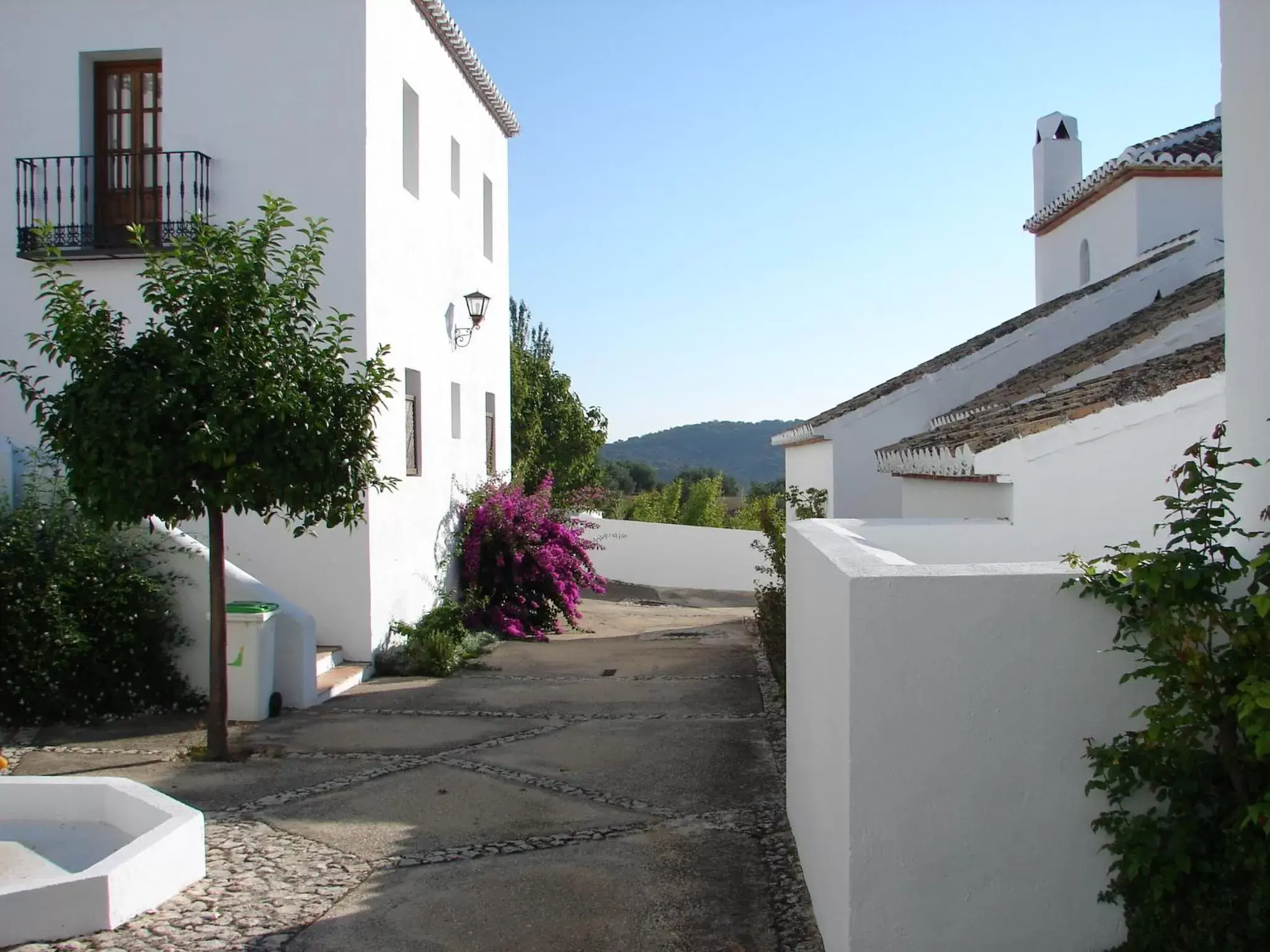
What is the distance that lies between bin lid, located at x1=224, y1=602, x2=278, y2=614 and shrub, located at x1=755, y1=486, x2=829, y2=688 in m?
4.57

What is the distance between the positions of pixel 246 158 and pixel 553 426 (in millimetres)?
18497

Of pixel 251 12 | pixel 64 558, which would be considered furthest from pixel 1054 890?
pixel 251 12

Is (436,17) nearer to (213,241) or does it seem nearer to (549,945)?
(213,241)

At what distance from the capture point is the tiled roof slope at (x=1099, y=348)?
10.0m

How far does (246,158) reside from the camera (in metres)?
11.3

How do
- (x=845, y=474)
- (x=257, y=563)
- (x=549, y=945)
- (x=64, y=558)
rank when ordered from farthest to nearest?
(x=845, y=474) → (x=257, y=563) → (x=64, y=558) → (x=549, y=945)

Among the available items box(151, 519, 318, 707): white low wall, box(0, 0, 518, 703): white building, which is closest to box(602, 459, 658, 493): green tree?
box(0, 0, 518, 703): white building

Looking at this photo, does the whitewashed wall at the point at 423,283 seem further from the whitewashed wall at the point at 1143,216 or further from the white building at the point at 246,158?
the whitewashed wall at the point at 1143,216

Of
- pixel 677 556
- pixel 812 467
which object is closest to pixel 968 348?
pixel 812 467

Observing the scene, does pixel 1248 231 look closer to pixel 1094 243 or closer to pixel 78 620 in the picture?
pixel 78 620

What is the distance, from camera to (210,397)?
7430 mm

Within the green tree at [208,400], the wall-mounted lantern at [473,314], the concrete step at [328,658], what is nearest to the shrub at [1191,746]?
the green tree at [208,400]

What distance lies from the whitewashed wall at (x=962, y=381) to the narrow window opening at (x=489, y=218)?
6550 millimetres

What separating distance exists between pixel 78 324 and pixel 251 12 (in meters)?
5.48
